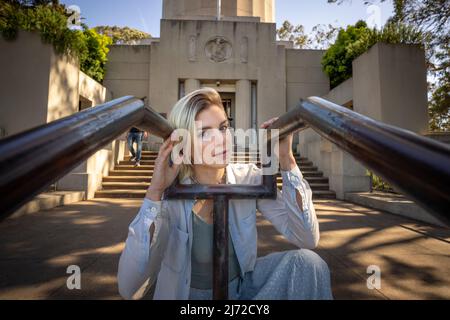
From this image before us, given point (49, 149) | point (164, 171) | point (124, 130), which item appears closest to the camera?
point (49, 149)

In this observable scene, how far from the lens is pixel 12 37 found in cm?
726

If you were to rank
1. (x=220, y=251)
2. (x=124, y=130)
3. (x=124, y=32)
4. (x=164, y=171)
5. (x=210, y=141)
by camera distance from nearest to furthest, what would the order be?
1. (x=124, y=130)
2. (x=220, y=251)
3. (x=164, y=171)
4. (x=210, y=141)
5. (x=124, y=32)

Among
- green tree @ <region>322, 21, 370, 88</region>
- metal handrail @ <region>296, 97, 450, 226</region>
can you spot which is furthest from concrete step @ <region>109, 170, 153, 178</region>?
green tree @ <region>322, 21, 370, 88</region>

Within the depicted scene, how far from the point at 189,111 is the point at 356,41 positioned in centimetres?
1261

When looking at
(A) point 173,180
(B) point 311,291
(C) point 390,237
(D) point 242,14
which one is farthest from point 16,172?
(D) point 242,14

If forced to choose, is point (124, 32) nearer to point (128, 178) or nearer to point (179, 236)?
point (128, 178)

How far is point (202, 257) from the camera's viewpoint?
1358 mm

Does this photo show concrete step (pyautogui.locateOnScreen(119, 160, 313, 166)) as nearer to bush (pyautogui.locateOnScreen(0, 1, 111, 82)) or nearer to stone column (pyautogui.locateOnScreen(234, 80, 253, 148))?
bush (pyautogui.locateOnScreen(0, 1, 111, 82))

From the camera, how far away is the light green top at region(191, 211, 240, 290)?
4.40ft

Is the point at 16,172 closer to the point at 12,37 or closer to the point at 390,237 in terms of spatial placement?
the point at 390,237

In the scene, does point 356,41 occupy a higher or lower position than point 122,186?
higher

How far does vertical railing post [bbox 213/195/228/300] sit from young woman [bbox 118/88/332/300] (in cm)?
26

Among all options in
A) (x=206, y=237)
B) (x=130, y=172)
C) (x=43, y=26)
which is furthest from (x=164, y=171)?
(x=43, y=26)

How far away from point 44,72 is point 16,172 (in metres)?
8.62
